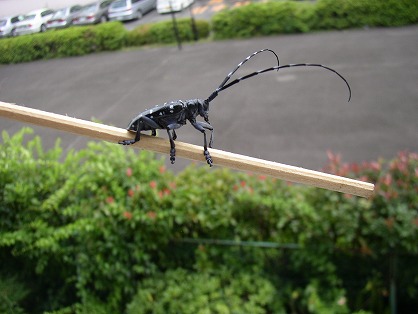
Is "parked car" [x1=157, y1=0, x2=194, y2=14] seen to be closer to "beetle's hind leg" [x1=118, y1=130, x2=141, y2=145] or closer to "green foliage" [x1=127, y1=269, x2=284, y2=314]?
"green foliage" [x1=127, y1=269, x2=284, y2=314]

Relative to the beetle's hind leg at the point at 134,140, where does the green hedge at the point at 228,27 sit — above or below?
below

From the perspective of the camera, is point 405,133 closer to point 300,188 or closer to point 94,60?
point 300,188

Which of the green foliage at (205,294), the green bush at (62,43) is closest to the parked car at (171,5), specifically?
the green bush at (62,43)

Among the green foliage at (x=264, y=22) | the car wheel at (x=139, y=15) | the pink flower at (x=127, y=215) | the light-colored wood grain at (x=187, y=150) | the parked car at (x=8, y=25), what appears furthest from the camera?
the green foliage at (x=264, y=22)

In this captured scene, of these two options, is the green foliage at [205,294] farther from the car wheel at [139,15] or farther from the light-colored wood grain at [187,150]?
the car wheel at [139,15]

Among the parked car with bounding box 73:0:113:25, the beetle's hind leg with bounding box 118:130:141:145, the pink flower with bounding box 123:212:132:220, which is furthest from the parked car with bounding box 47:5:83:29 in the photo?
the beetle's hind leg with bounding box 118:130:141:145

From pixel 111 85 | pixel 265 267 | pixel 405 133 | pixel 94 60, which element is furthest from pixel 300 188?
pixel 94 60
